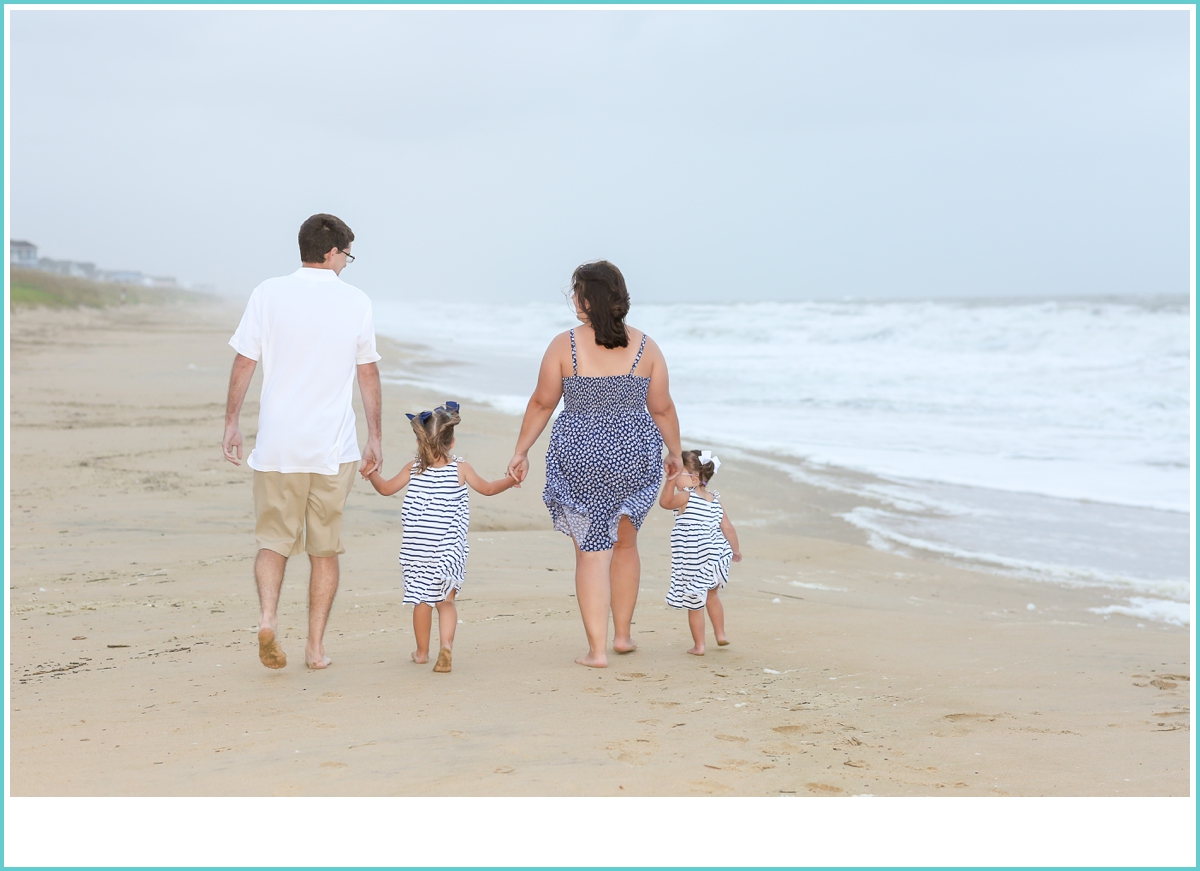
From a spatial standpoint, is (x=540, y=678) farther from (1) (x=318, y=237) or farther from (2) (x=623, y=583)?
(1) (x=318, y=237)

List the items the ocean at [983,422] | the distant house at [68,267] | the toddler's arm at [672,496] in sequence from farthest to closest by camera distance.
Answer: the distant house at [68,267] → the ocean at [983,422] → the toddler's arm at [672,496]

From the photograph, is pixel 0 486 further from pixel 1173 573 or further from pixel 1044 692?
pixel 1173 573

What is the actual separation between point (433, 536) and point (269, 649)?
77 centimetres

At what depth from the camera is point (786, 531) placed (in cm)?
874

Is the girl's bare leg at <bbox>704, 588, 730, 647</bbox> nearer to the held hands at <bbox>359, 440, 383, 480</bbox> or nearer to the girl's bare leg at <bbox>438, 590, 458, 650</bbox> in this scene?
the girl's bare leg at <bbox>438, 590, 458, 650</bbox>

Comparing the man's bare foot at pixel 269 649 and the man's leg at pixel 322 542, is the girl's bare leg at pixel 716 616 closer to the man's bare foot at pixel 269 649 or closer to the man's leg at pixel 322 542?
the man's leg at pixel 322 542

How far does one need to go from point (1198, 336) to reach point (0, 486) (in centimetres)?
507

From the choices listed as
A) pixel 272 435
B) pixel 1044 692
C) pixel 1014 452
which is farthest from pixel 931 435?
pixel 272 435

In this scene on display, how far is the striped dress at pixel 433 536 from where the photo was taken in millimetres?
4406

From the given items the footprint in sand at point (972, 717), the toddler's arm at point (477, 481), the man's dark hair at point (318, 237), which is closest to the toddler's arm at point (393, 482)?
the toddler's arm at point (477, 481)

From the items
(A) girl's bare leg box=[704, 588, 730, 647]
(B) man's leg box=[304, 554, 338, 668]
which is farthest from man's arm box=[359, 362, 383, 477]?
(A) girl's bare leg box=[704, 588, 730, 647]

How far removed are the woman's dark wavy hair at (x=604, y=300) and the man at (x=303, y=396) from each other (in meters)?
0.88

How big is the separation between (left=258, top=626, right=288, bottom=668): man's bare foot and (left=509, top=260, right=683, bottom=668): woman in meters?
1.15

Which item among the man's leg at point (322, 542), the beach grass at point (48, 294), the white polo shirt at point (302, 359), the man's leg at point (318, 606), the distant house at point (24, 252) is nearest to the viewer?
the white polo shirt at point (302, 359)
